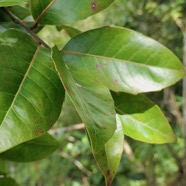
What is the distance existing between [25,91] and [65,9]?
0.63 ft

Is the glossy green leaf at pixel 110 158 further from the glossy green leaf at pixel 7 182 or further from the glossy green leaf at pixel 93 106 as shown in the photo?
the glossy green leaf at pixel 7 182

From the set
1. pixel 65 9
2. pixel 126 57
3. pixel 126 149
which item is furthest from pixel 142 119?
pixel 126 149

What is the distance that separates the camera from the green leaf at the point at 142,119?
62cm

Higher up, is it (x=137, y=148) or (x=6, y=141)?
(x=6, y=141)

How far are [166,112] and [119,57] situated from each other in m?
3.06

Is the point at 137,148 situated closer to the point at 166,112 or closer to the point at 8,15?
the point at 166,112

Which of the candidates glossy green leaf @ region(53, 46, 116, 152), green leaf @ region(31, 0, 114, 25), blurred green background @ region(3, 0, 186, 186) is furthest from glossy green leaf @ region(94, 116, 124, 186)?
blurred green background @ region(3, 0, 186, 186)

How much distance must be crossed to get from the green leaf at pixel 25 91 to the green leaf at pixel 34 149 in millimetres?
304

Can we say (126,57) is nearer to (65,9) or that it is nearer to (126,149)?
(65,9)

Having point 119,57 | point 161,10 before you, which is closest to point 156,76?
point 119,57

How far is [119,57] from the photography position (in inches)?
24.2

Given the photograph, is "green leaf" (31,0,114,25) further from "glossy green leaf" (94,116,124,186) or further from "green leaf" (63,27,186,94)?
"glossy green leaf" (94,116,124,186)

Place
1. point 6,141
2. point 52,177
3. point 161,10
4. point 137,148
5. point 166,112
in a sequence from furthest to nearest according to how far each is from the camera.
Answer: point 166,112
point 161,10
point 137,148
point 52,177
point 6,141

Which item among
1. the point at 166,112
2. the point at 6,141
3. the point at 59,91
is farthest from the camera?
the point at 166,112
